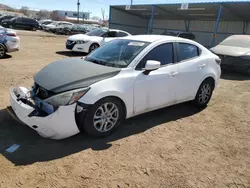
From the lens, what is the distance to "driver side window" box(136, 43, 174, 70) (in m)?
3.91

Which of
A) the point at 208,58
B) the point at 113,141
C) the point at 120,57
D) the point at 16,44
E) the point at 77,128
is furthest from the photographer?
the point at 16,44

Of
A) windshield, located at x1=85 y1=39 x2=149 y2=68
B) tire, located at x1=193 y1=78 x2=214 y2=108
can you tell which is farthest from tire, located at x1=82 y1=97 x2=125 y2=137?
tire, located at x1=193 y1=78 x2=214 y2=108

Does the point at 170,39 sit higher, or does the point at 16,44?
the point at 170,39

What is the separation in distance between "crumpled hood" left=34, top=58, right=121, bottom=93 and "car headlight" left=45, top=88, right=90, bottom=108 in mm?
80

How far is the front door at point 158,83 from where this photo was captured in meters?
3.81

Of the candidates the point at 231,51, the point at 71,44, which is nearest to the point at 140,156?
the point at 231,51

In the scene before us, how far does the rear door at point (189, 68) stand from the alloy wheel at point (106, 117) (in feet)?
5.00

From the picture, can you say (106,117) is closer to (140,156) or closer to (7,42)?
(140,156)

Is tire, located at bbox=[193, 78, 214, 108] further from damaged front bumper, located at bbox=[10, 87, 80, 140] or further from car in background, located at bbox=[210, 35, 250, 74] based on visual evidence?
car in background, located at bbox=[210, 35, 250, 74]

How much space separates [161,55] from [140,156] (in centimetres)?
191

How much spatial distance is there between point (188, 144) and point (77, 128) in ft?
5.84

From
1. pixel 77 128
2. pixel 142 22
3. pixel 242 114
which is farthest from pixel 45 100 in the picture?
pixel 142 22

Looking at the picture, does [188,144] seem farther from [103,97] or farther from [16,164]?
[16,164]

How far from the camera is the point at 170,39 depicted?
4430mm
